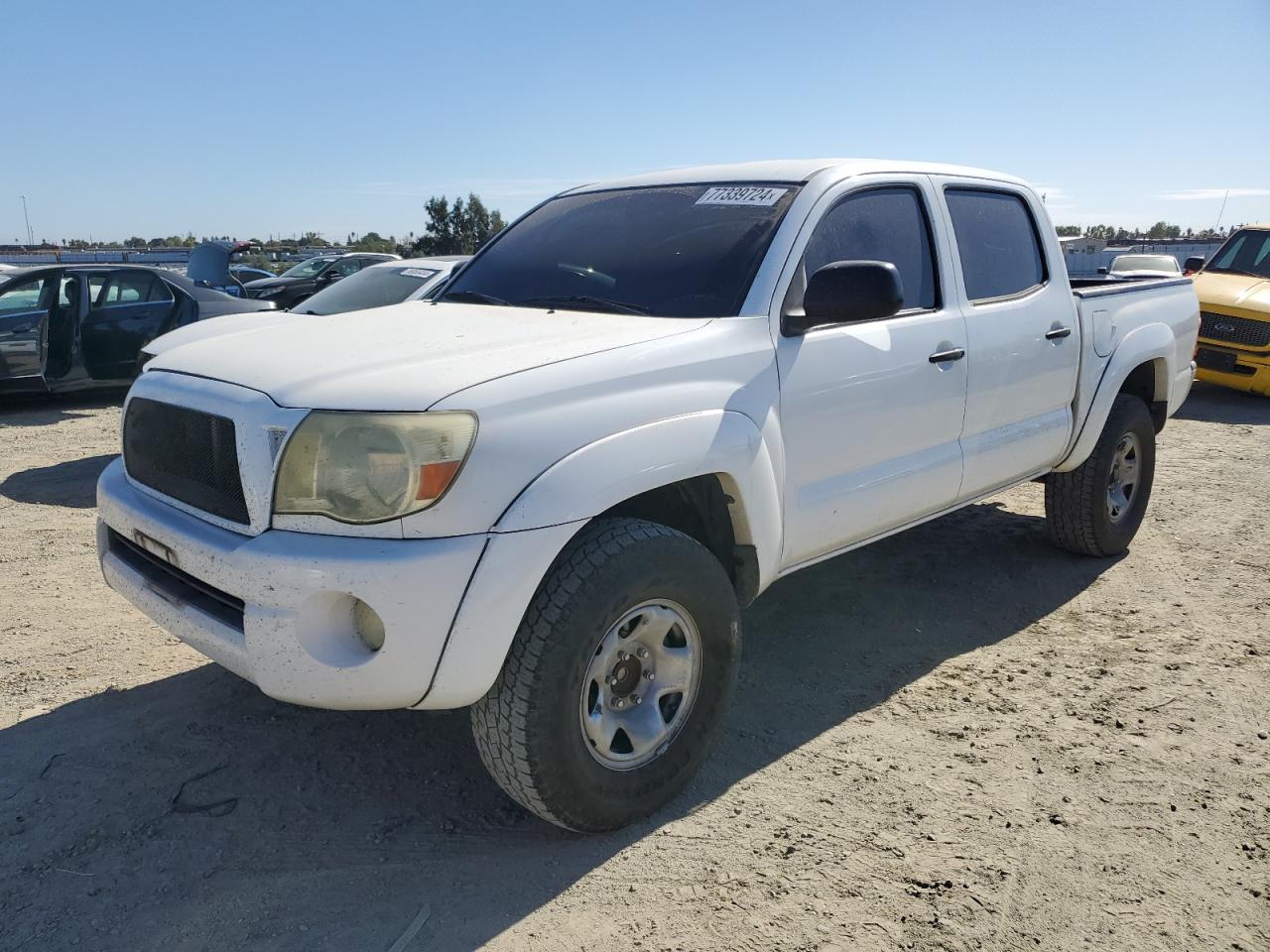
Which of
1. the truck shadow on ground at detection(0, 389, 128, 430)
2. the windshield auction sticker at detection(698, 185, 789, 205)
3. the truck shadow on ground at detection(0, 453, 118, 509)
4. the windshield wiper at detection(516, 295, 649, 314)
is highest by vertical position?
the windshield auction sticker at detection(698, 185, 789, 205)

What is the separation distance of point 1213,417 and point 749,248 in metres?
8.55

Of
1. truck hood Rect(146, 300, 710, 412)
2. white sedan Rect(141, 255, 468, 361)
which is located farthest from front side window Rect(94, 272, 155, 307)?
truck hood Rect(146, 300, 710, 412)

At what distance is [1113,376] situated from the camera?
4648 mm

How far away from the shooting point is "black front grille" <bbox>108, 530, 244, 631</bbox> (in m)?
2.53

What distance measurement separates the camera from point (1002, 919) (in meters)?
2.44

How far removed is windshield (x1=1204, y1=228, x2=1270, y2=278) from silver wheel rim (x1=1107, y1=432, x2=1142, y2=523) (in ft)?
24.9

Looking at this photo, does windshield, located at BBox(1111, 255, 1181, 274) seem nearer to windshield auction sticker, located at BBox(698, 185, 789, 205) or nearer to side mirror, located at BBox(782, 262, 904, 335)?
windshield auction sticker, located at BBox(698, 185, 789, 205)

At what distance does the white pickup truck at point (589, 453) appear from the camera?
2.33m

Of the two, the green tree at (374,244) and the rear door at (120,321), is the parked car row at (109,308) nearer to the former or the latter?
the rear door at (120,321)

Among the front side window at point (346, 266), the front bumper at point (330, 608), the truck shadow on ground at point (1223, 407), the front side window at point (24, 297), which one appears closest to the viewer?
the front bumper at point (330, 608)

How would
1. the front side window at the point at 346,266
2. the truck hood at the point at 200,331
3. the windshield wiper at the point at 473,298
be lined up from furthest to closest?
the front side window at the point at 346,266 → the truck hood at the point at 200,331 → the windshield wiper at the point at 473,298

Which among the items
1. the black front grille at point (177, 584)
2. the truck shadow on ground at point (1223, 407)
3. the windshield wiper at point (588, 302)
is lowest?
the truck shadow on ground at point (1223, 407)

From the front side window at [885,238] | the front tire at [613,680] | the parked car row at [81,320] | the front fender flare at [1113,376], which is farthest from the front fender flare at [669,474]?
the parked car row at [81,320]

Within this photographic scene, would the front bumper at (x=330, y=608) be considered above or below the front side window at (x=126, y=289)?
below
